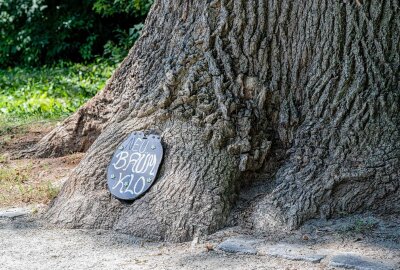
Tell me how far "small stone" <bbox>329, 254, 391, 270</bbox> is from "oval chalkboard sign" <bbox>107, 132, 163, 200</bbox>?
1.47 metres

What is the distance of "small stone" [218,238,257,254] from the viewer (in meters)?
4.86

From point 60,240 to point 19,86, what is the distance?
7.26 metres

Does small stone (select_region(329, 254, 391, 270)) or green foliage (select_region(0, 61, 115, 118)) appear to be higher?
green foliage (select_region(0, 61, 115, 118))

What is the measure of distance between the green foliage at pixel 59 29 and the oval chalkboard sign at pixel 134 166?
26.6ft

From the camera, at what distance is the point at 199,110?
557 cm

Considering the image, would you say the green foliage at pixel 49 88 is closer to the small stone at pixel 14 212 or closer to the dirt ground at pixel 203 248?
the small stone at pixel 14 212

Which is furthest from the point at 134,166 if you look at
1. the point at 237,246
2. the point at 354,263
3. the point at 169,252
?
the point at 354,263

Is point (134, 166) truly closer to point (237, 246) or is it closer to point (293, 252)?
point (237, 246)

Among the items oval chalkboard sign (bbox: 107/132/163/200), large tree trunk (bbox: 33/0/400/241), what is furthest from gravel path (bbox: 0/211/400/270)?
oval chalkboard sign (bbox: 107/132/163/200)

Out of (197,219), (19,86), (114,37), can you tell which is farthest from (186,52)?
(114,37)

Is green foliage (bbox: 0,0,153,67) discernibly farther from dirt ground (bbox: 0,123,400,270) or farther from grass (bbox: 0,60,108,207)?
dirt ground (bbox: 0,123,400,270)

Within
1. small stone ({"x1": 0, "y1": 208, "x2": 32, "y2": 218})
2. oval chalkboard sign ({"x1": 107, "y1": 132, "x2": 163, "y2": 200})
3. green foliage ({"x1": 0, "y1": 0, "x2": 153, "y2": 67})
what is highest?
green foliage ({"x1": 0, "y1": 0, "x2": 153, "y2": 67})

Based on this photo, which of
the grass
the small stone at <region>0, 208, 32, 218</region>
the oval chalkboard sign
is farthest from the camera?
the grass

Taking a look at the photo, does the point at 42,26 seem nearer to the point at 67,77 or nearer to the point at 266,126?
the point at 67,77
